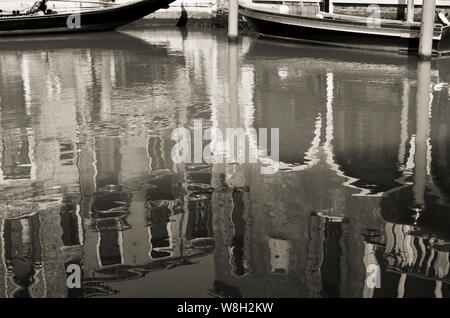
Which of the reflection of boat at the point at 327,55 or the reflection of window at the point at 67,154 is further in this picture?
the reflection of boat at the point at 327,55

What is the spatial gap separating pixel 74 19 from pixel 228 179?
1871 cm

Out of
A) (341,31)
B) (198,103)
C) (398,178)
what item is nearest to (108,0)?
(341,31)

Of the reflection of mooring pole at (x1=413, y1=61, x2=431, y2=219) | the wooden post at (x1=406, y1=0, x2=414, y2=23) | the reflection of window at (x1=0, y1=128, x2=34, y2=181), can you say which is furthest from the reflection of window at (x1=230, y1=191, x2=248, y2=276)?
the wooden post at (x1=406, y1=0, x2=414, y2=23)

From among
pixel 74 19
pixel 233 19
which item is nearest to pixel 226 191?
pixel 233 19

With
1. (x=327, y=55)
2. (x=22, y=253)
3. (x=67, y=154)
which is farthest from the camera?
(x=327, y=55)

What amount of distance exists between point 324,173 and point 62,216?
9.35ft

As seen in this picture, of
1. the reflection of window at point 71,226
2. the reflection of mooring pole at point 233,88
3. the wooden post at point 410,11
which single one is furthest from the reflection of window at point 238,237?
the wooden post at point 410,11

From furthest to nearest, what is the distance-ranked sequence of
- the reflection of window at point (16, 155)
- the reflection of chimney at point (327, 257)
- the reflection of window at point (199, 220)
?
1. the reflection of window at point (16, 155)
2. the reflection of window at point (199, 220)
3. the reflection of chimney at point (327, 257)

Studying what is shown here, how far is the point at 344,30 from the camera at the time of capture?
18.9 m

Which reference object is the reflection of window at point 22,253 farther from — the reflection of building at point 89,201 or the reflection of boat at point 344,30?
the reflection of boat at point 344,30

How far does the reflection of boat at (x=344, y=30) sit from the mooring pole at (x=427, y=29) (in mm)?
446

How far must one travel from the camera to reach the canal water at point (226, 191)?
5008mm

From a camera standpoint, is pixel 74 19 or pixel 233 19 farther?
pixel 74 19

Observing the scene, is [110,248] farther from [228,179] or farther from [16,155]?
[16,155]
